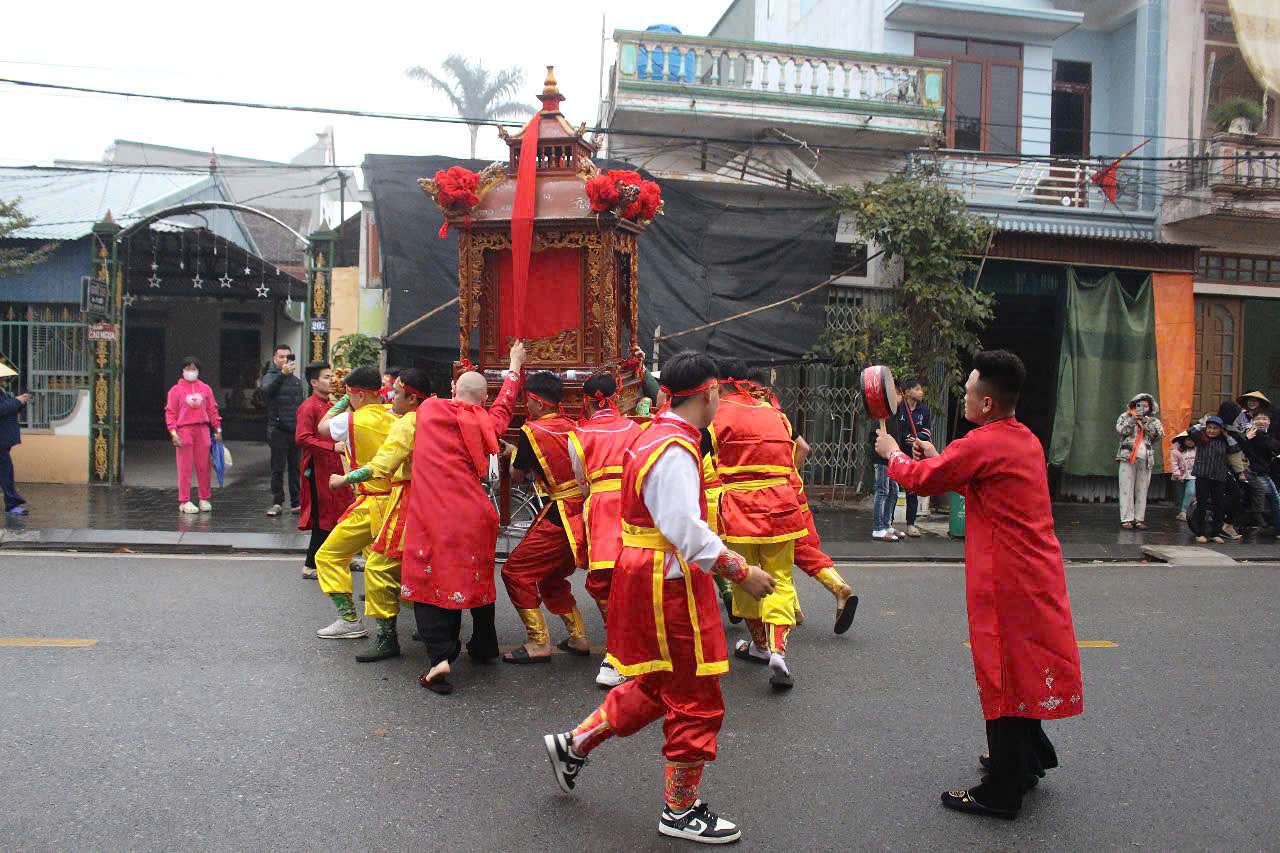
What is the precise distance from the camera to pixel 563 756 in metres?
4.04

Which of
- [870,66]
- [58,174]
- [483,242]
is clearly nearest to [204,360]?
[58,174]

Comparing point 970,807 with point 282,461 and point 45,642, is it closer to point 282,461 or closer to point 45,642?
point 45,642

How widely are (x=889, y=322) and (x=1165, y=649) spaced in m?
7.24

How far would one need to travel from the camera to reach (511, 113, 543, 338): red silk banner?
7145mm

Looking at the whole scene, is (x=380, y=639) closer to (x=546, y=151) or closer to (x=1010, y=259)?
(x=546, y=151)

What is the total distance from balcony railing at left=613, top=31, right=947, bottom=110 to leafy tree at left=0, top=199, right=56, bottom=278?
798cm

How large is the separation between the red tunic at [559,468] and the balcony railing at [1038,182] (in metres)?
10.7

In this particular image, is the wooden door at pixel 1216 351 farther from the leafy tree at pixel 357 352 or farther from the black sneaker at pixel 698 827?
the black sneaker at pixel 698 827

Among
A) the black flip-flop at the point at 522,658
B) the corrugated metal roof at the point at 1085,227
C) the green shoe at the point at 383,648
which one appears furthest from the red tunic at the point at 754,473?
the corrugated metal roof at the point at 1085,227

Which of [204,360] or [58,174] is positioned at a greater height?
[58,174]

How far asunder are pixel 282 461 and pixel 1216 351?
531 inches

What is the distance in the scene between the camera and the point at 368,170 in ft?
39.5

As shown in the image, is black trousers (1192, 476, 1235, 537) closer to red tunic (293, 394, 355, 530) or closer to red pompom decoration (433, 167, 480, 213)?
red pompom decoration (433, 167, 480, 213)

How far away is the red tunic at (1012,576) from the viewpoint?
404 cm
